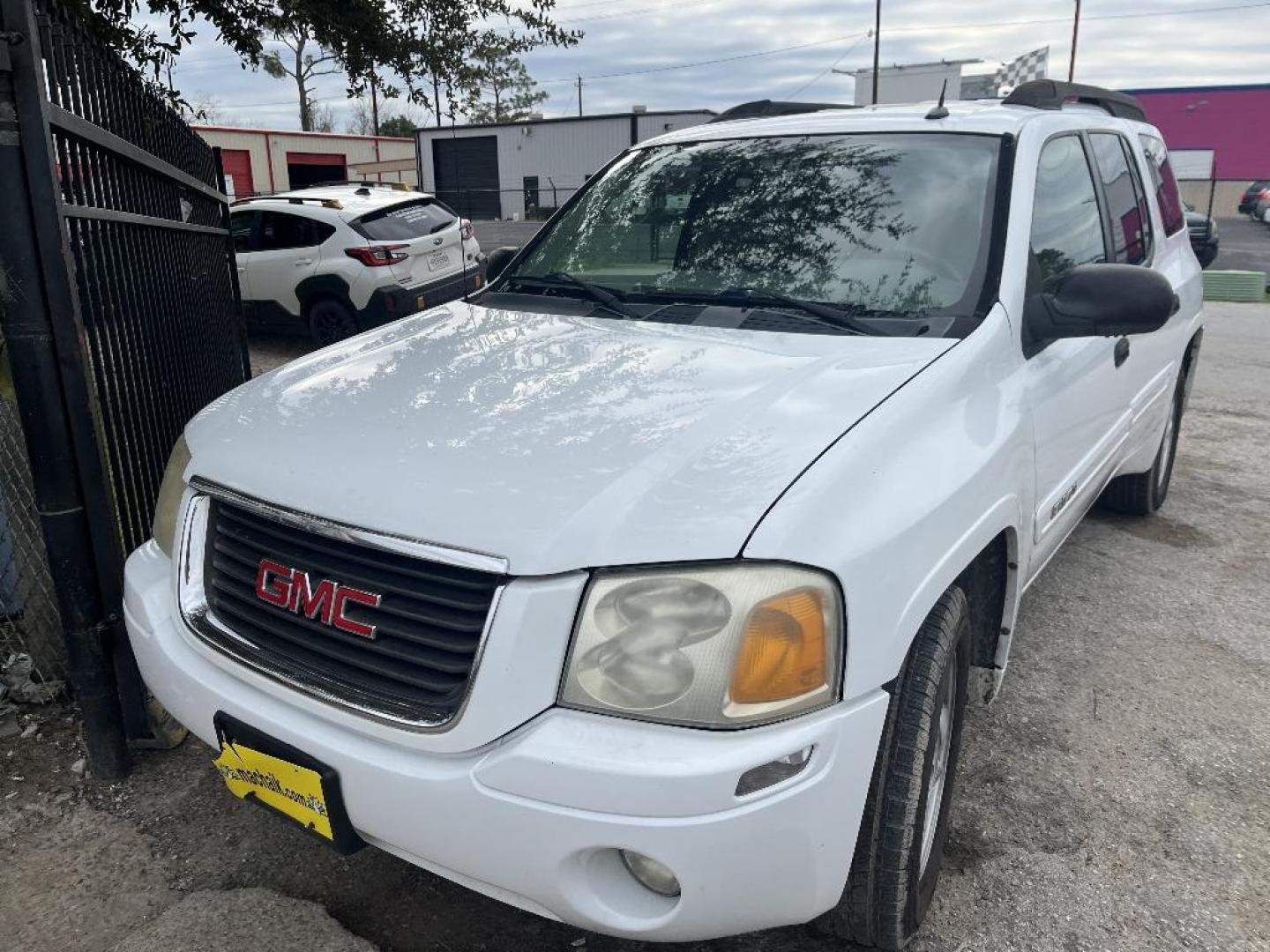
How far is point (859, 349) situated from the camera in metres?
2.32

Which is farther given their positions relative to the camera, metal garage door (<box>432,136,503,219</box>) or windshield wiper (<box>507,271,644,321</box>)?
metal garage door (<box>432,136,503,219</box>)

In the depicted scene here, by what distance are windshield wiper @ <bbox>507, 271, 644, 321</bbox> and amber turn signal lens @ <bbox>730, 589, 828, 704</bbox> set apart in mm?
1279

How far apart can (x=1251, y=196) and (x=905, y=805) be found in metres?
40.1

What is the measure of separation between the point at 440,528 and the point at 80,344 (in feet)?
4.73

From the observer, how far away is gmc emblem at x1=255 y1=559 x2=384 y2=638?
182 centimetres

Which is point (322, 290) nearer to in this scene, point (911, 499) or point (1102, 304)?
point (1102, 304)

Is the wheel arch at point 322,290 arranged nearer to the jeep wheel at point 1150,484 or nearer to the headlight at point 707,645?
the jeep wheel at point 1150,484

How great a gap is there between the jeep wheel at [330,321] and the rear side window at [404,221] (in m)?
0.75

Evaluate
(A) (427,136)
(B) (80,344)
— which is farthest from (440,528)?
(A) (427,136)

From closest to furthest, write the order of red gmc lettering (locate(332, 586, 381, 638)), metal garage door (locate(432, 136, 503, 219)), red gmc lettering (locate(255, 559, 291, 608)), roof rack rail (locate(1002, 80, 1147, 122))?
red gmc lettering (locate(332, 586, 381, 638))
red gmc lettering (locate(255, 559, 291, 608))
roof rack rail (locate(1002, 80, 1147, 122))
metal garage door (locate(432, 136, 503, 219))

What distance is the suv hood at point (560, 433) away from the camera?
5.61 ft

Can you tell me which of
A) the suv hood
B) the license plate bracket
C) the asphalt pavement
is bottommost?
the asphalt pavement

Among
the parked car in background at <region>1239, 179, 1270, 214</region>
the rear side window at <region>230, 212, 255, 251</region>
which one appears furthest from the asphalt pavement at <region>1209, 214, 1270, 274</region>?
the rear side window at <region>230, 212, 255, 251</region>

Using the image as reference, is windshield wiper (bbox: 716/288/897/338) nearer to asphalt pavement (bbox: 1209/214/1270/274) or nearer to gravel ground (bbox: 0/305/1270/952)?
gravel ground (bbox: 0/305/1270/952)
